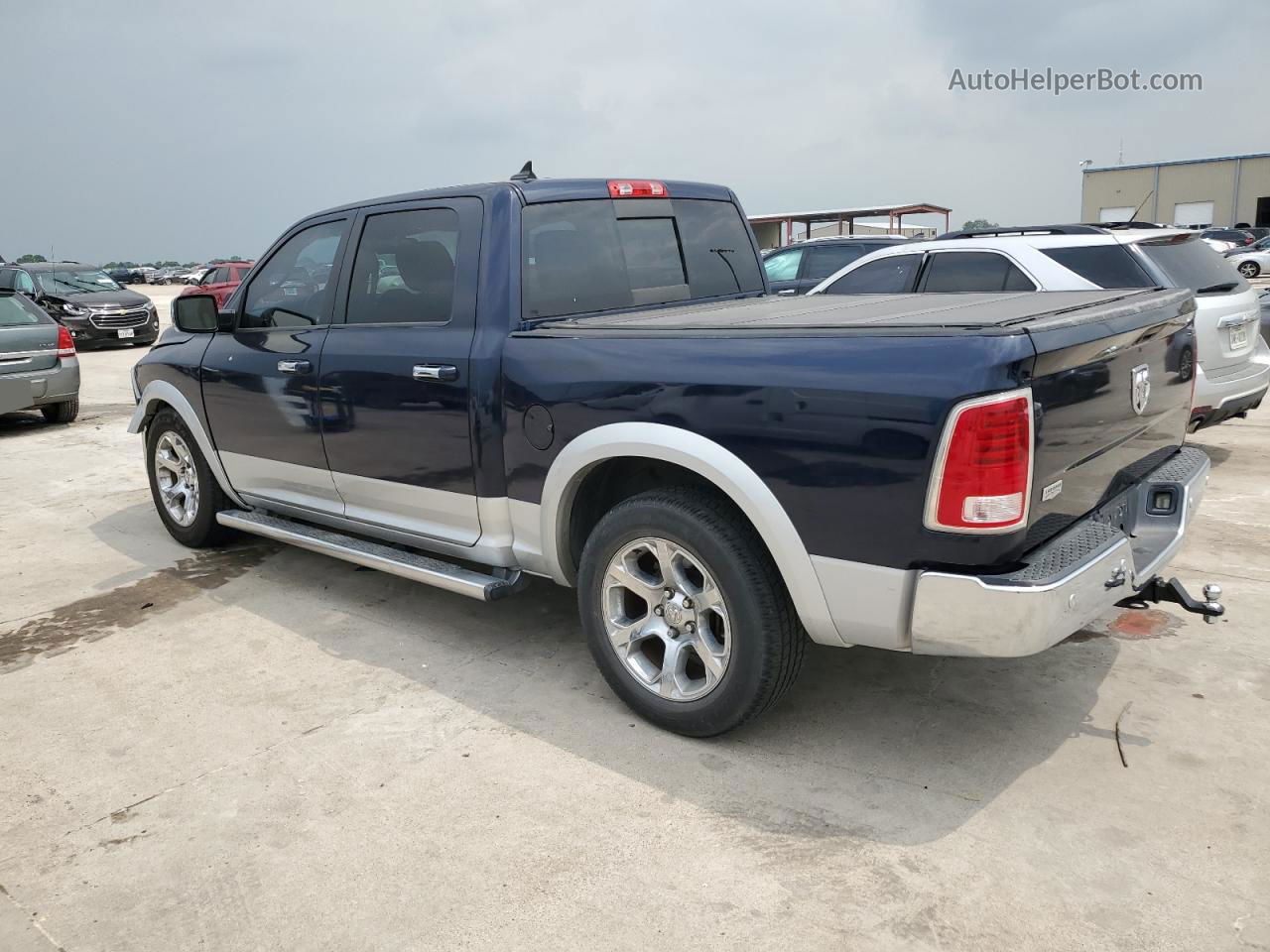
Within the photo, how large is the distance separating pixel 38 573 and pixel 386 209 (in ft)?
10.0

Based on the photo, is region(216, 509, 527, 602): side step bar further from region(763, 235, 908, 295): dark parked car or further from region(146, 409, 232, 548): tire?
region(763, 235, 908, 295): dark parked car

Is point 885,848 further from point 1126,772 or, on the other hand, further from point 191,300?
point 191,300

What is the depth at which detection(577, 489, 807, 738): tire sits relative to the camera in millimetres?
3064

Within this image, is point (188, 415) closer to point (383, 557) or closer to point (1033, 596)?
point (383, 557)

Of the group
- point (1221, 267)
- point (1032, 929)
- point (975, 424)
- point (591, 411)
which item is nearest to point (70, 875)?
point (591, 411)

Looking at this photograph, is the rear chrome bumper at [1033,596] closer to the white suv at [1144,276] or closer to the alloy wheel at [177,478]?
the white suv at [1144,276]

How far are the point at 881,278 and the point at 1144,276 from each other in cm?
171

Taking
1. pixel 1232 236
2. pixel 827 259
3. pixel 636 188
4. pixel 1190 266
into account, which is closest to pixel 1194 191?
pixel 1232 236

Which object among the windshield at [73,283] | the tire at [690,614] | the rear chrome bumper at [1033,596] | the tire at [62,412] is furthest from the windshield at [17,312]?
the rear chrome bumper at [1033,596]

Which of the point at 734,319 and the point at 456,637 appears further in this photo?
the point at 456,637

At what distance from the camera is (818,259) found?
11000 millimetres

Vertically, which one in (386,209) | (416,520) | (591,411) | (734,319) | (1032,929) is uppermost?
(386,209)

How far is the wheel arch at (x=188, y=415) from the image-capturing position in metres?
5.32

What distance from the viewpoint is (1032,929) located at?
2.41 m
